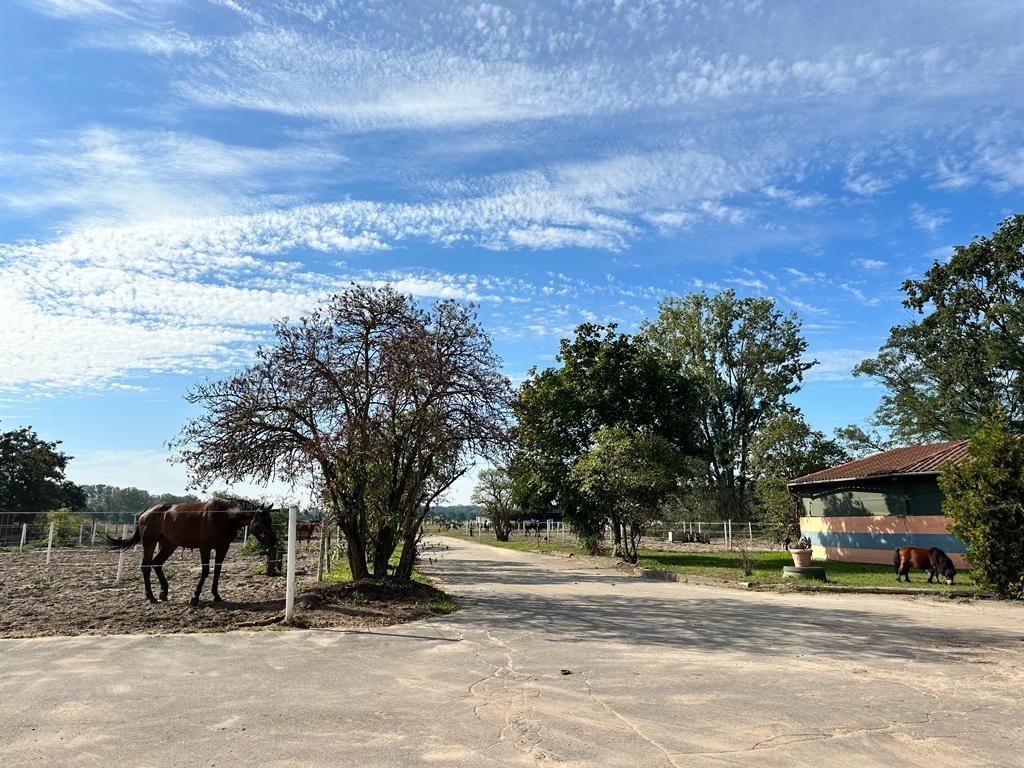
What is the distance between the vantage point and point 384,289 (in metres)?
14.3

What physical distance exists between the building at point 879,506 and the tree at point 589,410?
21.6ft

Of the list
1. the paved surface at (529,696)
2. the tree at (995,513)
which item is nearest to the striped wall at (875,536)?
the tree at (995,513)

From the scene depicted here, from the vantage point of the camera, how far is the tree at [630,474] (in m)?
24.3

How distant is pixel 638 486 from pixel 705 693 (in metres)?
18.1

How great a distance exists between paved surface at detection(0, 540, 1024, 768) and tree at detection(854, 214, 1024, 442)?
107 feet

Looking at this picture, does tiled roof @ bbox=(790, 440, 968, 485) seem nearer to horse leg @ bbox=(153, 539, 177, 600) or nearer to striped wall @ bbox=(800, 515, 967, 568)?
striped wall @ bbox=(800, 515, 967, 568)

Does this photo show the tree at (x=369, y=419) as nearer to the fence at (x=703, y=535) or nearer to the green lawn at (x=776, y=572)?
the green lawn at (x=776, y=572)

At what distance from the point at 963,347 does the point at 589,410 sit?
24775mm

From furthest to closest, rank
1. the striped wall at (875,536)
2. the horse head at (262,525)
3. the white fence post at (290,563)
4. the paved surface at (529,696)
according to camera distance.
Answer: the striped wall at (875,536) → the horse head at (262,525) → the white fence post at (290,563) → the paved surface at (529,696)

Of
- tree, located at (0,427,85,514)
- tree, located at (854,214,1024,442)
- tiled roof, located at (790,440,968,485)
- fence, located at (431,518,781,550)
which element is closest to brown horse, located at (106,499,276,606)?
fence, located at (431,518,781,550)

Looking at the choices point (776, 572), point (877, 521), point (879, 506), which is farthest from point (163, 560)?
point (879, 506)

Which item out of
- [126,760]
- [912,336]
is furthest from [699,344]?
[126,760]

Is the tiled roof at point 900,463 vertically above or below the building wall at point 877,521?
above

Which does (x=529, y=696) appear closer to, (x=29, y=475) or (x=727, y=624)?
(x=727, y=624)
